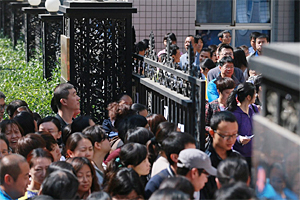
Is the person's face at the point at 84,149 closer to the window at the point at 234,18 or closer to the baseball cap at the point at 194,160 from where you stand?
the baseball cap at the point at 194,160

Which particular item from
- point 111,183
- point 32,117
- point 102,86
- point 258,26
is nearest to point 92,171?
point 111,183

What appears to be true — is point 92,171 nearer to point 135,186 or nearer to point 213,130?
point 135,186

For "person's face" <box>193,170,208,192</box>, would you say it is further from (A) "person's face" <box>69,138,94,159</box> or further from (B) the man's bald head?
(B) the man's bald head

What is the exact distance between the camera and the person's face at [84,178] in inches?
196

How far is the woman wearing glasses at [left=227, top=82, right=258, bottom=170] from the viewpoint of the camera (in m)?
6.77

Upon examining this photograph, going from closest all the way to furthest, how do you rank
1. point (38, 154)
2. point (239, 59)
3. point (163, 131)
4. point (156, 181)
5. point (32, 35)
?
point (156, 181)
point (38, 154)
point (163, 131)
point (239, 59)
point (32, 35)

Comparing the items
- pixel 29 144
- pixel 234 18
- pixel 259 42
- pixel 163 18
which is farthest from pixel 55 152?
pixel 234 18

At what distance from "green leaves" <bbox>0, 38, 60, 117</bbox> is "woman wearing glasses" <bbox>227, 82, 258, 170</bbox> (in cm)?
412

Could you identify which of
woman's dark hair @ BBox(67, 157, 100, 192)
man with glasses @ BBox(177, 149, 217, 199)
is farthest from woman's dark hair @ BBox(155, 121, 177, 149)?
man with glasses @ BBox(177, 149, 217, 199)

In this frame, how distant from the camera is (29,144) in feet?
18.8

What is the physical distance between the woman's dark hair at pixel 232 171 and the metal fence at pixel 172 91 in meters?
2.02

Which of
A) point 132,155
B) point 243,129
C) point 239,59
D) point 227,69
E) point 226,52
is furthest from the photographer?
point 239,59

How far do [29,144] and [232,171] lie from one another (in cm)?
225

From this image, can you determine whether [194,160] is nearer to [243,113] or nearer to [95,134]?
[95,134]
